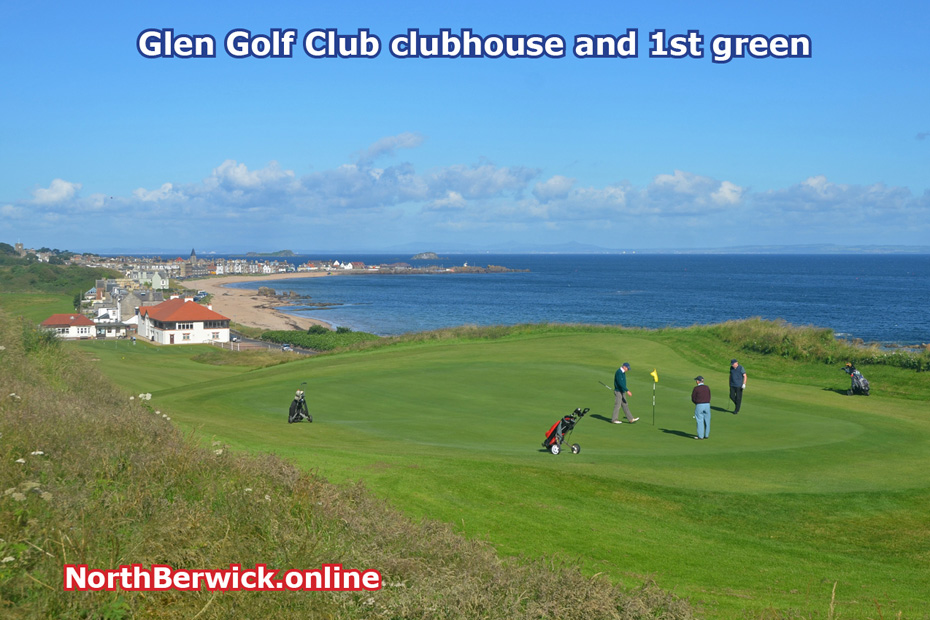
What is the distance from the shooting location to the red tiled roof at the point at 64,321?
87.7 m

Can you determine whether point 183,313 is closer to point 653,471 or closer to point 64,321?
point 64,321

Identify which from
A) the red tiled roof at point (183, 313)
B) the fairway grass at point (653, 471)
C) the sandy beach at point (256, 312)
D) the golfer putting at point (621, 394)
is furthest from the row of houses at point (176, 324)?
the golfer putting at point (621, 394)

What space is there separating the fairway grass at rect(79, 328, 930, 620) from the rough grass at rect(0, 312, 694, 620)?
6.60 feet

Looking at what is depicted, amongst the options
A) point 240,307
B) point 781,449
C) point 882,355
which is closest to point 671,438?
point 781,449

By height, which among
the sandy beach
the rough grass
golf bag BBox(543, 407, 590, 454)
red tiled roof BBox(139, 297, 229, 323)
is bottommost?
the sandy beach

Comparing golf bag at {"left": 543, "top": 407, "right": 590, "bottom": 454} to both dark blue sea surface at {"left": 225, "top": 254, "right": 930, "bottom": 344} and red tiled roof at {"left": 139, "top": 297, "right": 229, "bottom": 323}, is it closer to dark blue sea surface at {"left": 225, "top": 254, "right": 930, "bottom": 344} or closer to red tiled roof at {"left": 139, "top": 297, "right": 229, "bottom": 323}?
dark blue sea surface at {"left": 225, "top": 254, "right": 930, "bottom": 344}

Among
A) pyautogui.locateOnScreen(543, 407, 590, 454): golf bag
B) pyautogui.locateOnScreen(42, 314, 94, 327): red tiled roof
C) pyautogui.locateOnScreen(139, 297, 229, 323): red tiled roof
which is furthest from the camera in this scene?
pyautogui.locateOnScreen(139, 297, 229, 323): red tiled roof

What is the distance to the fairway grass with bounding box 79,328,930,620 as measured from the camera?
9.09m

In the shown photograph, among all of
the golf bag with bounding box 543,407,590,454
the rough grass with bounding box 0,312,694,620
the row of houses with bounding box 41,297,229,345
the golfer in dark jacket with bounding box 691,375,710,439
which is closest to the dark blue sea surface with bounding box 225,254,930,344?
the row of houses with bounding box 41,297,229,345

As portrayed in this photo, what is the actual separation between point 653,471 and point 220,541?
962cm

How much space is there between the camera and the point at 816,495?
12.6m

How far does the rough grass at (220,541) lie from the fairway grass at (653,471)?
2012mm

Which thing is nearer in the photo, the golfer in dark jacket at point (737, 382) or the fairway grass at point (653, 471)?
the fairway grass at point (653, 471)

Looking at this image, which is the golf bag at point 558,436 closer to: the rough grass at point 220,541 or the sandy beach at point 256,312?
the rough grass at point 220,541
